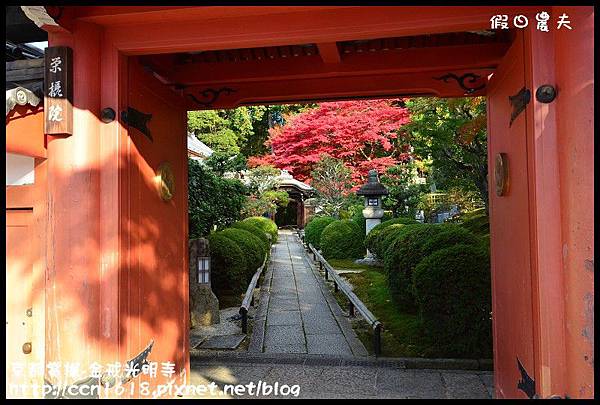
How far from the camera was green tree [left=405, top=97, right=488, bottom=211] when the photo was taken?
802 cm

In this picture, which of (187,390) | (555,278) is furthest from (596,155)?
(187,390)

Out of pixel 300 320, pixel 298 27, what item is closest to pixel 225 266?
pixel 300 320

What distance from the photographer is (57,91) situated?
2855 mm

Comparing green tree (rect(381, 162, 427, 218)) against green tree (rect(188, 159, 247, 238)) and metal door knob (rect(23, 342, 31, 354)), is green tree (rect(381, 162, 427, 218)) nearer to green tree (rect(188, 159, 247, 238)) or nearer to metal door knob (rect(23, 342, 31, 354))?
green tree (rect(188, 159, 247, 238))

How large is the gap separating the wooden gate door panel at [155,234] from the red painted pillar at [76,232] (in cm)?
20

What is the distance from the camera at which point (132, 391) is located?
10.5 ft

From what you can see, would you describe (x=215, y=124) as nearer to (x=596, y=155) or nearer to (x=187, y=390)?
(x=187, y=390)

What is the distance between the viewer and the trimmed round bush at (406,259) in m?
6.58

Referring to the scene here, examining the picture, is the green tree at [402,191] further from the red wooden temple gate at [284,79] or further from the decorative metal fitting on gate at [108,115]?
the decorative metal fitting on gate at [108,115]

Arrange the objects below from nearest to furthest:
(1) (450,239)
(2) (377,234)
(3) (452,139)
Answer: (1) (450,239) < (3) (452,139) < (2) (377,234)

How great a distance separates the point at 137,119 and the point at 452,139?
6.28m

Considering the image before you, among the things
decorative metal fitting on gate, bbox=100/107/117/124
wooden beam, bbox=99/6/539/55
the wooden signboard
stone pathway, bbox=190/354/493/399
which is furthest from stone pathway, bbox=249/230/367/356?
wooden beam, bbox=99/6/539/55

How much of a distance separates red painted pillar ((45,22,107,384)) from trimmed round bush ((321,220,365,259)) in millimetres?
12280

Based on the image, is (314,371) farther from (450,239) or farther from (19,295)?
(19,295)
